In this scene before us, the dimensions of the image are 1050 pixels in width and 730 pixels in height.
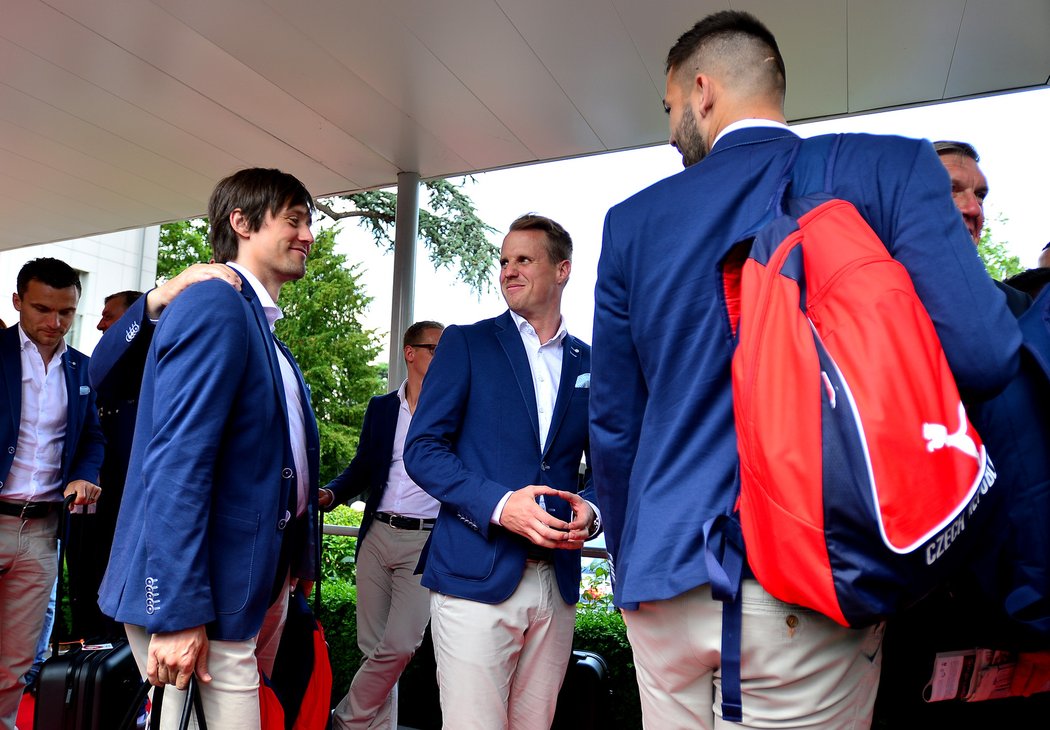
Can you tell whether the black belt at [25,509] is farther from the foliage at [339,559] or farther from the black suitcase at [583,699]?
the foliage at [339,559]

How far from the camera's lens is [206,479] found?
190 cm

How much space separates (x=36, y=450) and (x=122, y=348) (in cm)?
217

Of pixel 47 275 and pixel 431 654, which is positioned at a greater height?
pixel 47 275

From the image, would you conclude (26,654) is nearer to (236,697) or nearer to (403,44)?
(236,697)

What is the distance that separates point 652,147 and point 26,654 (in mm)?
4202

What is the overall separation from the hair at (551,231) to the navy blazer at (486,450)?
1.06ft

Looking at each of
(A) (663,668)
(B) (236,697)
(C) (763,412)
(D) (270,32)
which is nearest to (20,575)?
(B) (236,697)

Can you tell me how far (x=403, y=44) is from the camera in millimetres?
3916

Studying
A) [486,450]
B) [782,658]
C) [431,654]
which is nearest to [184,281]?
[486,450]

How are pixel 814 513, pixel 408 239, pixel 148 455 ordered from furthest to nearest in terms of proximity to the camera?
pixel 408 239, pixel 148 455, pixel 814 513

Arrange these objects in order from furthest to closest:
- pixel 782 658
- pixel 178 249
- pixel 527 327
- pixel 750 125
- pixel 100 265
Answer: pixel 178 249 < pixel 100 265 < pixel 527 327 < pixel 750 125 < pixel 782 658

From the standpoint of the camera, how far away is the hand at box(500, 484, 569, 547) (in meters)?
2.29

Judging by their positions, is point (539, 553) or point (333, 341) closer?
point (539, 553)

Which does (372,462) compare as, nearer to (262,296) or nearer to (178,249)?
(262,296)
